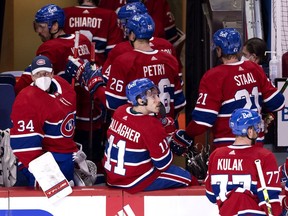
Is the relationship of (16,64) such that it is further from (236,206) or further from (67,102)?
(236,206)

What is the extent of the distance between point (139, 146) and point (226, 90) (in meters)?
0.91

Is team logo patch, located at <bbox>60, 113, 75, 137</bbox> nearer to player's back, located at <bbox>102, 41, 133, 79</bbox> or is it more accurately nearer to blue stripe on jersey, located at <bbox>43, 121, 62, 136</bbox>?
blue stripe on jersey, located at <bbox>43, 121, 62, 136</bbox>

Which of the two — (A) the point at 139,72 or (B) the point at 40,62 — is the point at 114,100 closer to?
(A) the point at 139,72

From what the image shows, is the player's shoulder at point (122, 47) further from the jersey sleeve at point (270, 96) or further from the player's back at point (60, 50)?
the jersey sleeve at point (270, 96)

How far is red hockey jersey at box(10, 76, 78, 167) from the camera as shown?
10977mm

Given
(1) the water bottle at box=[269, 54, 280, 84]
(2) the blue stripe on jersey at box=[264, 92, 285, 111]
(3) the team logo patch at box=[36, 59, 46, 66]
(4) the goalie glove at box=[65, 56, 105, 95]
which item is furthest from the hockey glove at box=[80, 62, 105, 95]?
(1) the water bottle at box=[269, 54, 280, 84]

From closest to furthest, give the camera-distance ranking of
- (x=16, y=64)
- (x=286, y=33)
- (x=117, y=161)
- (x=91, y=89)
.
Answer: (x=117, y=161), (x=91, y=89), (x=286, y=33), (x=16, y=64)

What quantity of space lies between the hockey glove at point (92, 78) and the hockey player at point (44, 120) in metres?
0.44

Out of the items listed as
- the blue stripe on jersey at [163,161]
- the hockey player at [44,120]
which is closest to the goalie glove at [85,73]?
the hockey player at [44,120]

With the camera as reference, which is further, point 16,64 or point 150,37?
point 16,64

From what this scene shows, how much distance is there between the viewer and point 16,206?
11125 mm

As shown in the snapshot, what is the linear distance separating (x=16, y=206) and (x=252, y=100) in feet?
6.69

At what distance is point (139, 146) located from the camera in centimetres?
1093

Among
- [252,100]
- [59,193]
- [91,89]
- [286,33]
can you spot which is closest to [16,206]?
[59,193]
